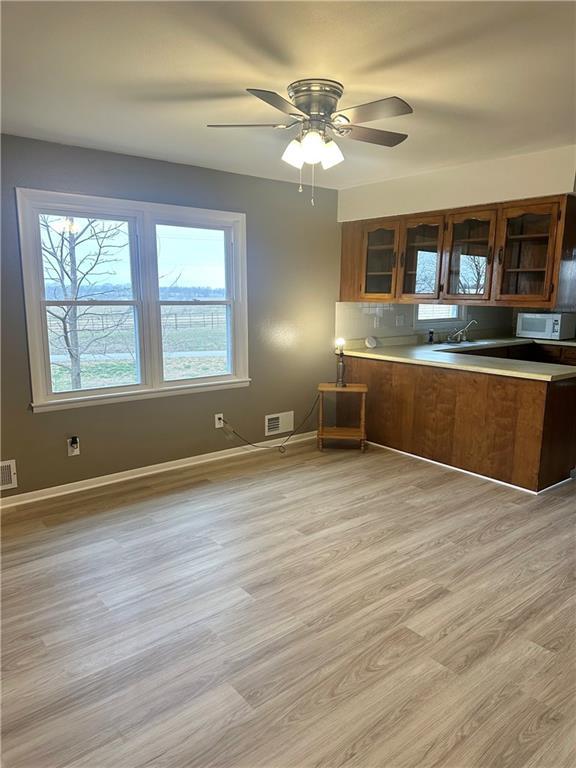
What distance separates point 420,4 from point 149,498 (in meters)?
3.11

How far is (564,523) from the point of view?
3150 millimetres

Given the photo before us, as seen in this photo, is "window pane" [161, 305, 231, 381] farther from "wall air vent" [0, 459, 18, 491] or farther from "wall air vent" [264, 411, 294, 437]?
"wall air vent" [0, 459, 18, 491]

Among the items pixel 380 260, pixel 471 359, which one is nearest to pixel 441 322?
pixel 380 260

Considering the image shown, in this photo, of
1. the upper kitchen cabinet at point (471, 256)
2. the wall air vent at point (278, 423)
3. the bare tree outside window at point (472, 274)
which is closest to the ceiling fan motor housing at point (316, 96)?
the upper kitchen cabinet at point (471, 256)

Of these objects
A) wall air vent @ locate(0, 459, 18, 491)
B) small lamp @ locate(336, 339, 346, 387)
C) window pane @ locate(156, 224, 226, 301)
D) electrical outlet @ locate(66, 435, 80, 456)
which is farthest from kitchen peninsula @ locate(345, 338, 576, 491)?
wall air vent @ locate(0, 459, 18, 491)

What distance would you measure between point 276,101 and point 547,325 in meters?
4.76

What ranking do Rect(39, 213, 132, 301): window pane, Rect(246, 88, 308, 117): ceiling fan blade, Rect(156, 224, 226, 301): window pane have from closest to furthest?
Rect(246, 88, 308, 117): ceiling fan blade → Rect(39, 213, 132, 301): window pane → Rect(156, 224, 226, 301): window pane

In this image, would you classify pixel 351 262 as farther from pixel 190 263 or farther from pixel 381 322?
pixel 190 263

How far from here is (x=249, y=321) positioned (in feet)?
14.2

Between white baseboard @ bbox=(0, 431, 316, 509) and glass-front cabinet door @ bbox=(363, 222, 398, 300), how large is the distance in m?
1.53

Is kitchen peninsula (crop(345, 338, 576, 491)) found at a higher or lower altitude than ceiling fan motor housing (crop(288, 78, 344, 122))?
lower

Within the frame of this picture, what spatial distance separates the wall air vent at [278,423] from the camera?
4.62m

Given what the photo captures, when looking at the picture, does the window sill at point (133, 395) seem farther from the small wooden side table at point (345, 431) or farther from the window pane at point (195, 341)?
the small wooden side table at point (345, 431)

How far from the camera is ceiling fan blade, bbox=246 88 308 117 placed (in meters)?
1.90
